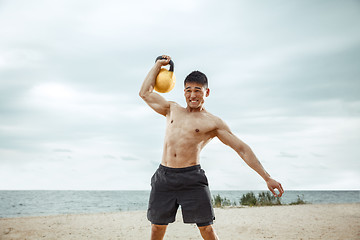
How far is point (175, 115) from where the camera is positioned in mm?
3840

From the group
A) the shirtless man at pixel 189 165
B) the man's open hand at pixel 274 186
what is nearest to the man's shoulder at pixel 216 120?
the shirtless man at pixel 189 165

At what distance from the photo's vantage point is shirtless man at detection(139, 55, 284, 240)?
3.57 m

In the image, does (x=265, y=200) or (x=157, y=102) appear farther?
(x=265, y=200)

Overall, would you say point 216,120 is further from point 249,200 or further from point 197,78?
point 249,200

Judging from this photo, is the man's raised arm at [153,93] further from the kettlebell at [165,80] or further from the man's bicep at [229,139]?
the man's bicep at [229,139]

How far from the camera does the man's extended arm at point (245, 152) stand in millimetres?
3379

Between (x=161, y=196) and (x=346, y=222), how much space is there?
7786mm

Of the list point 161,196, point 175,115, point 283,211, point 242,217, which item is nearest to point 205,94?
point 175,115

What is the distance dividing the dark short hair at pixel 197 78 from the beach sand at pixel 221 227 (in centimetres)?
478

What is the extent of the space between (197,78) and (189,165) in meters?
0.96

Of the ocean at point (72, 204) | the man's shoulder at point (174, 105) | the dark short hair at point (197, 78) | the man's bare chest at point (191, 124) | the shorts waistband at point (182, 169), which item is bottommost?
the ocean at point (72, 204)

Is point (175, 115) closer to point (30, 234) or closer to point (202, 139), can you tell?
point (202, 139)

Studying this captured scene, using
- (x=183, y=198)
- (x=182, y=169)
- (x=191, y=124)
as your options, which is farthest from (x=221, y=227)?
(x=191, y=124)

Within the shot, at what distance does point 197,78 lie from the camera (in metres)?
3.70
